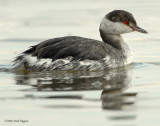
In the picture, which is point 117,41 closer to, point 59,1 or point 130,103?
point 130,103

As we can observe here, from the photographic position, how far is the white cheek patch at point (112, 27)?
38.0ft

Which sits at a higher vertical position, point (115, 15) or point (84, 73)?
point (115, 15)

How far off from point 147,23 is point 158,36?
148 cm

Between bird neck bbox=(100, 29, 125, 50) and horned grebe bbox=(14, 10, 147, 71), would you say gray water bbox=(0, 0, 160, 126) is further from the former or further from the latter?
bird neck bbox=(100, 29, 125, 50)

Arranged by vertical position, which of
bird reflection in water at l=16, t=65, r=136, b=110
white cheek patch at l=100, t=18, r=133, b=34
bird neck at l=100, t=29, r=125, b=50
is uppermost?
white cheek patch at l=100, t=18, r=133, b=34

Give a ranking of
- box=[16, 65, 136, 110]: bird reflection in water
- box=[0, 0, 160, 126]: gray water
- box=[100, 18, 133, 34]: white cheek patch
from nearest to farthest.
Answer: box=[0, 0, 160, 126]: gray water
box=[16, 65, 136, 110]: bird reflection in water
box=[100, 18, 133, 34]: white cheek patch

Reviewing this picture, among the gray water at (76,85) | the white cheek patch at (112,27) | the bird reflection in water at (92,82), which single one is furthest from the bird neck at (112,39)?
the bird reflection in water at (92,82)

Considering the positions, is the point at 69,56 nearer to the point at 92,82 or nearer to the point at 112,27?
the point at 92,82

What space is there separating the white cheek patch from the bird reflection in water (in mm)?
1079

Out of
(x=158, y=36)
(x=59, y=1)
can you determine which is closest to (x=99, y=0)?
(x=59, y=1)

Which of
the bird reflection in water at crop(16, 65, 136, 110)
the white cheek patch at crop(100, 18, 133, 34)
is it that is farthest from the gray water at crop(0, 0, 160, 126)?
the white cheek patch at crop(100, 18, 133, 34)

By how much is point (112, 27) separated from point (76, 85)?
2960 millimetres

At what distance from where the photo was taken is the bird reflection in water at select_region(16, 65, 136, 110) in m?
7.95

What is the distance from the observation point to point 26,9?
56.9 ft
